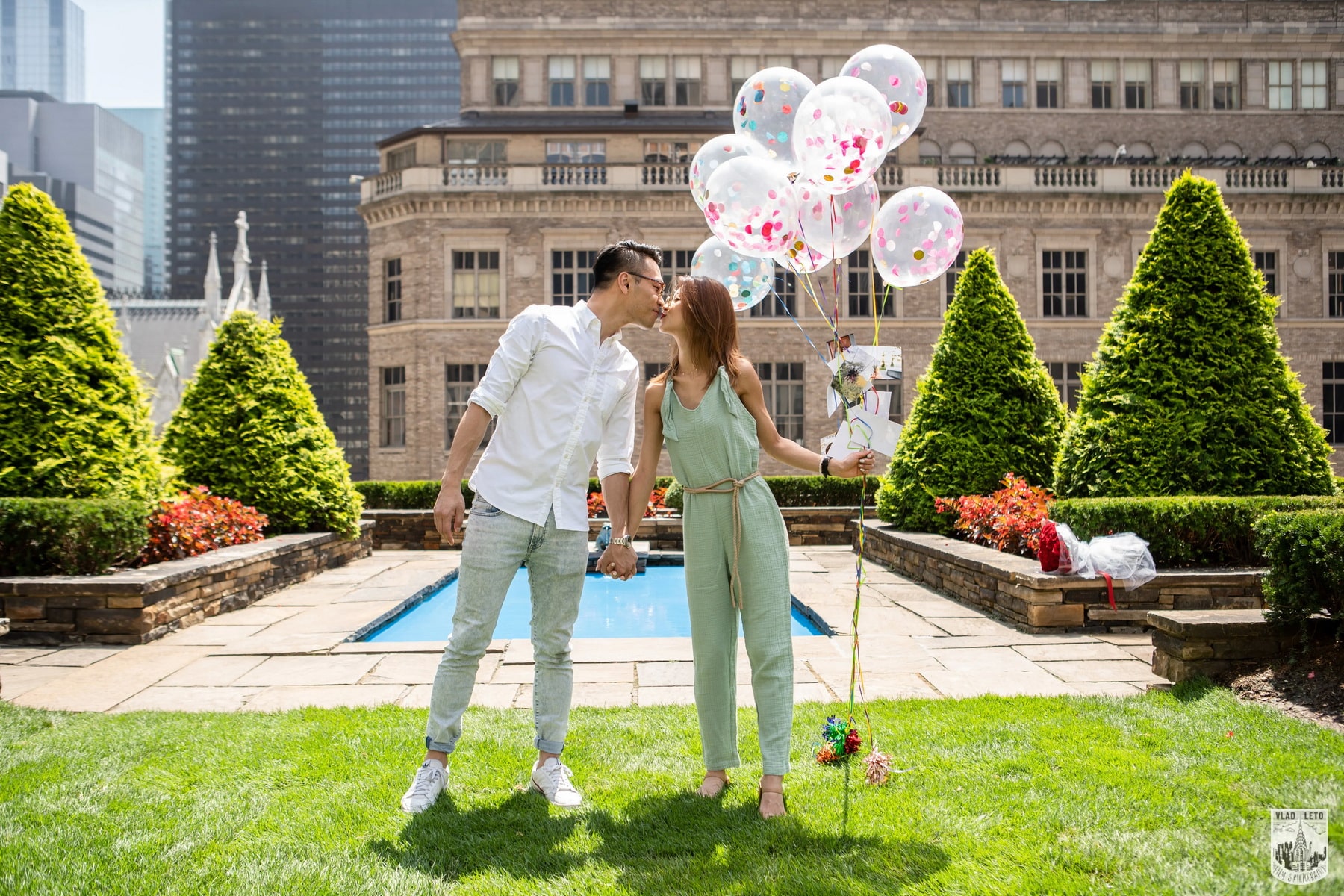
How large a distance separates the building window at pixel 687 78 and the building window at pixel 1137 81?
15108 millimetres

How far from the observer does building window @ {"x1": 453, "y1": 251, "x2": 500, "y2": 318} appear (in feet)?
87.9

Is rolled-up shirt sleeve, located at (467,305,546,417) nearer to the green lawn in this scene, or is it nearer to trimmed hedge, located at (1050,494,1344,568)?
the green lawn

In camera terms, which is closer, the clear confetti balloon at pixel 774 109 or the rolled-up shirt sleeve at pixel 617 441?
the rolled-up shirt sleeve at pixel 617 441

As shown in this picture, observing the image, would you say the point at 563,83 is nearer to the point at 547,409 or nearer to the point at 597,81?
the point at 597,81

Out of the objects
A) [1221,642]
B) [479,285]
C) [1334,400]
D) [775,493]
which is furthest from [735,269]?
[1334,400]

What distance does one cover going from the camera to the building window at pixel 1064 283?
27031mm

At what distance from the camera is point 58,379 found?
8.10m

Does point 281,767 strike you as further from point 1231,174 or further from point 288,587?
point 1231,174

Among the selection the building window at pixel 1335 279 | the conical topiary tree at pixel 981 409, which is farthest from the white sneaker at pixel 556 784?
the building window at pixel 1335 279

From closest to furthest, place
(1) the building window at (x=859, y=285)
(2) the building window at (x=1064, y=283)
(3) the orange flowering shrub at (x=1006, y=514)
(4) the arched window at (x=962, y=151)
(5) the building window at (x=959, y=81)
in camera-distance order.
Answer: (3) the orange flowering shrub at (x=1006, y=514) → (2) the building window at (x=1064, y=283) → (1) the building window at (x=859, y=285) → (4) the arched window at (x=962, y=151) → (5) the building window at (x=959, y=81)

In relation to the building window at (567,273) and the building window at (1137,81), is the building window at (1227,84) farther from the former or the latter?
the building window at (567,273)

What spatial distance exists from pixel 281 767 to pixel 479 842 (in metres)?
1.28

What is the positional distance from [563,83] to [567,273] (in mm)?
8688

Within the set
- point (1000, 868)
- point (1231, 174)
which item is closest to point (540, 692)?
point (1000, 868)
